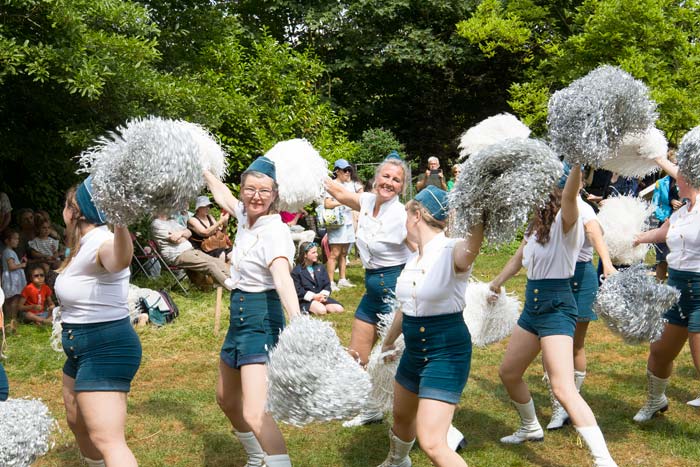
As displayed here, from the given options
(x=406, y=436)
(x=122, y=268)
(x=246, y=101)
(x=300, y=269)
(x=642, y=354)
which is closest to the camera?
(x=122, y=268)

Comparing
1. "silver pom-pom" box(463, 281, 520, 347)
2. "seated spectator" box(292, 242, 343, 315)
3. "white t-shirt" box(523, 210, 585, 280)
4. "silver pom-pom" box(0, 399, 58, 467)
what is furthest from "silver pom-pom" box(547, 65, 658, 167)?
"seated spectator" box(292, 242, 343, 315)

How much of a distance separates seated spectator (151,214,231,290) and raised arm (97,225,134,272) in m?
6.96

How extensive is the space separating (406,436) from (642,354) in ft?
14.9

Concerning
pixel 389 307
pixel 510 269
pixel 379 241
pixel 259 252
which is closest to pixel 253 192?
pixel 259 252

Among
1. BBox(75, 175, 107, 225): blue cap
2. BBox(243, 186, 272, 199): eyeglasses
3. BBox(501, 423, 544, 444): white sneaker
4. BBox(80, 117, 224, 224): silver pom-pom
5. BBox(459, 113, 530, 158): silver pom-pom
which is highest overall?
BBox(459, 113, 530, 158): silver pom-pom

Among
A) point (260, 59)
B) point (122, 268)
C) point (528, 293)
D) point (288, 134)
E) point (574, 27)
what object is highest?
point (574, 27)

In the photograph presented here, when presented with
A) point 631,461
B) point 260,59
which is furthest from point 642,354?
point 260,59

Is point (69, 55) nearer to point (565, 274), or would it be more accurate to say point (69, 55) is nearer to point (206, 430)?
point (206, 430)

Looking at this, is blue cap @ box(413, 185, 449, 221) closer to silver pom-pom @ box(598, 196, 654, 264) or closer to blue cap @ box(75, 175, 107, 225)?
blue cap @ box(75, 175, 107, 225)

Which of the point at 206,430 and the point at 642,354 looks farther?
the point at 642,354

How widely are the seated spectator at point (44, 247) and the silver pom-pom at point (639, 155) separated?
7100mm

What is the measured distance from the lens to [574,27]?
20.1m

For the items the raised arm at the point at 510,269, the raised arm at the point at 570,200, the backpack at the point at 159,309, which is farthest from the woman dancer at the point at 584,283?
the backpack at the point at 159,309

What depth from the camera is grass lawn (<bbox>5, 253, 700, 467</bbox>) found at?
514 cm
